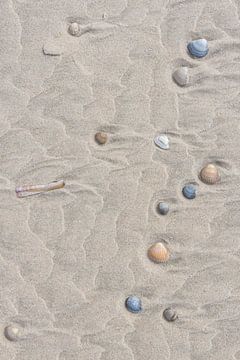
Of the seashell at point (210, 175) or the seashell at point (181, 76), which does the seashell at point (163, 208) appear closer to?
the seashell at point (210, 175)

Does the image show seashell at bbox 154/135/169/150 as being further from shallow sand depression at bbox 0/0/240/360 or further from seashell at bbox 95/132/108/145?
seashell at bbox 95/132/108/145

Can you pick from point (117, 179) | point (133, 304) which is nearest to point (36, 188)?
point (117, 179)

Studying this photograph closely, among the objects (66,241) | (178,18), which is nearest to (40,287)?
(66,241)

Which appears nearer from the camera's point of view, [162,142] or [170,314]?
[170,314]

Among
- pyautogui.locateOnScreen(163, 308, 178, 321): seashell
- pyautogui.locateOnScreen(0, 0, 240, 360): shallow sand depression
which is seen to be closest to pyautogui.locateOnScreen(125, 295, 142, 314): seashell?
pyautogui.locateOnScreen(0, 0, 240, 360): shallow sand depression

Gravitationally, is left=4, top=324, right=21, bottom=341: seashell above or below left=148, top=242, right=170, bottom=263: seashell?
below

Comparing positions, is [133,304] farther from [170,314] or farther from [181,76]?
[181,76]

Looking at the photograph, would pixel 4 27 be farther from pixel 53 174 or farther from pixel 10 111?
pixel 53 174
